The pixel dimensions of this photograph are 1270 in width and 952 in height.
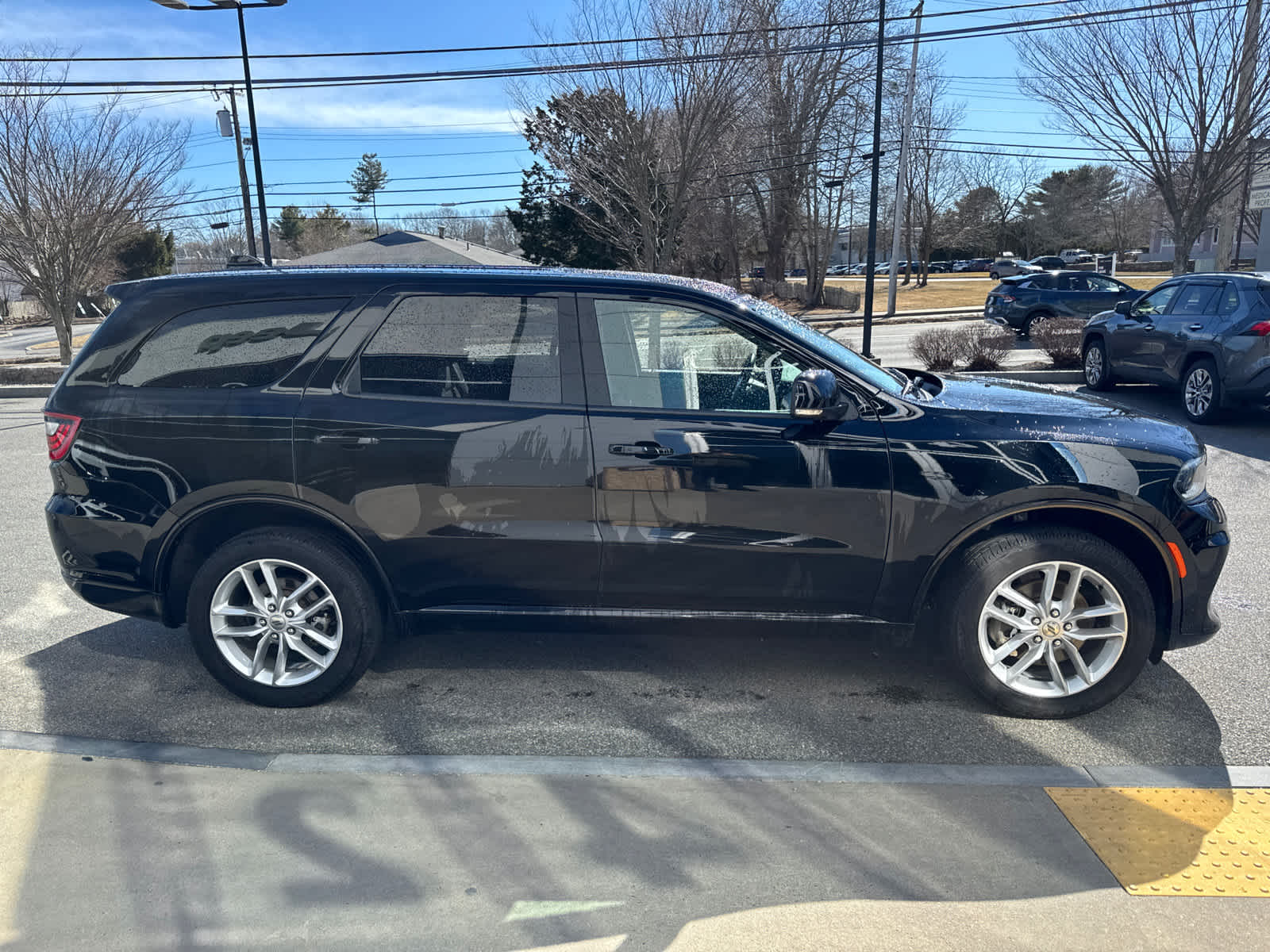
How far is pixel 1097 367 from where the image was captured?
1228cm

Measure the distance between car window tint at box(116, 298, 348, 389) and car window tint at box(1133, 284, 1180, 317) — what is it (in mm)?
10183

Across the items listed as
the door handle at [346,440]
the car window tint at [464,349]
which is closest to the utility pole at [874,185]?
the car window tint at [464,349]

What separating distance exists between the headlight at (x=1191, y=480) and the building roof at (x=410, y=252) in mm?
23382

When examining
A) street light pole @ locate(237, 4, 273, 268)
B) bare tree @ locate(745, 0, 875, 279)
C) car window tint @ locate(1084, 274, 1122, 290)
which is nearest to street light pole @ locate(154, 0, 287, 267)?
street light pole @ locate(237, 4, 273, 268)

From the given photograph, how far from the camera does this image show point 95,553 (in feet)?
13.0

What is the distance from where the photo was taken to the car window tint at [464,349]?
3.77 m

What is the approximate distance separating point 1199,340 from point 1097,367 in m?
2.49

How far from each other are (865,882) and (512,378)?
2.25 m

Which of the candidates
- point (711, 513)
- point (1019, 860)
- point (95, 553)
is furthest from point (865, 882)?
point (95, 553)

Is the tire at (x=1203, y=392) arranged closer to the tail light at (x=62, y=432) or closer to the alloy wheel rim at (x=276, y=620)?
the alloy wheel rim at (x=276, y=620)

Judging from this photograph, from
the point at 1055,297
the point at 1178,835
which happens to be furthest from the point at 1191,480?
the point at 1055,297

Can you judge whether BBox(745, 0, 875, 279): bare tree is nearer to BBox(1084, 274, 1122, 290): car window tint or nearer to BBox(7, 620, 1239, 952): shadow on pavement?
BBox(1084, 274, 1122, 290): car window tint

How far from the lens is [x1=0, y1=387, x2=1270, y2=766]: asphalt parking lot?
3600mm

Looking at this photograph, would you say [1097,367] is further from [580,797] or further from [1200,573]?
[580,797]
